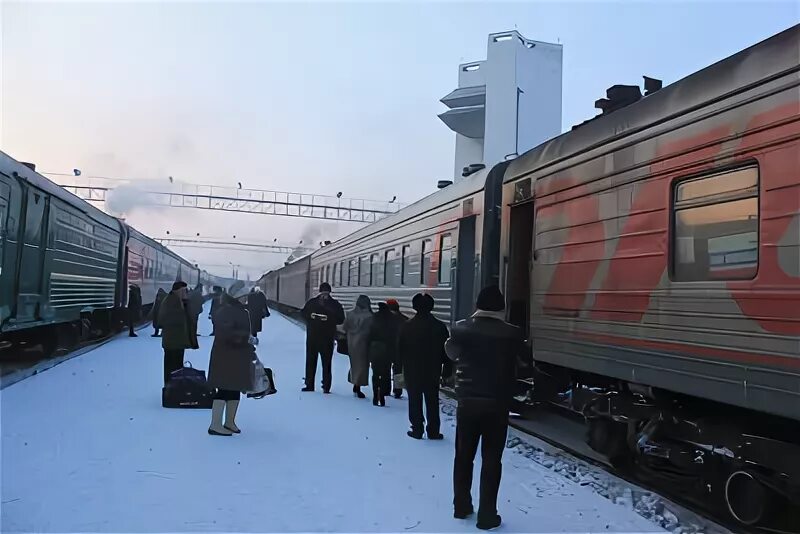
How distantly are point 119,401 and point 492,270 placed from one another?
5.04m

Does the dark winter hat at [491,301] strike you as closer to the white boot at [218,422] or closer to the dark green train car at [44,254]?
the white boot at [218,422]

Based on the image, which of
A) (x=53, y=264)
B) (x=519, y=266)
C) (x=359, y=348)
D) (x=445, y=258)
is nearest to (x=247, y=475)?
(x=519, y=266)

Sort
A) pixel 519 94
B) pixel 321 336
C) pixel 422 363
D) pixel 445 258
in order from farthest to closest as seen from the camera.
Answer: pixel 519 94
pixel 445 258
pixel 321 336
pixel 422 363

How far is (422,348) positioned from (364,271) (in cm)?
988

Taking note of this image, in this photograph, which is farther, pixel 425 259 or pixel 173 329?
pixel 425 259

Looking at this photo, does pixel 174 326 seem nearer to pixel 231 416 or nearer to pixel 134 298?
pixel 231 416

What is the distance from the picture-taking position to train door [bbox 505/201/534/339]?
27.9 feet

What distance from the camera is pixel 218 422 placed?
23.7 ft

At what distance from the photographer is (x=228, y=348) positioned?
7.30m

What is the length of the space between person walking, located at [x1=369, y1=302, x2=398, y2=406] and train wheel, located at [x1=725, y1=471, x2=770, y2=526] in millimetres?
5214

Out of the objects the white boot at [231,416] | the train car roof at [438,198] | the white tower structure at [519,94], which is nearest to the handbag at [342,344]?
the train car roof at [438,198]

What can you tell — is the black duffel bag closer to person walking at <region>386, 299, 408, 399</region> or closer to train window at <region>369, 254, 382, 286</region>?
person walking at <region>386, 299, 408, 399</region>

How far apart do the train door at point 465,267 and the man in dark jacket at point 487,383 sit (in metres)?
4.91

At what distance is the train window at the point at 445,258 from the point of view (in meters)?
10.6
